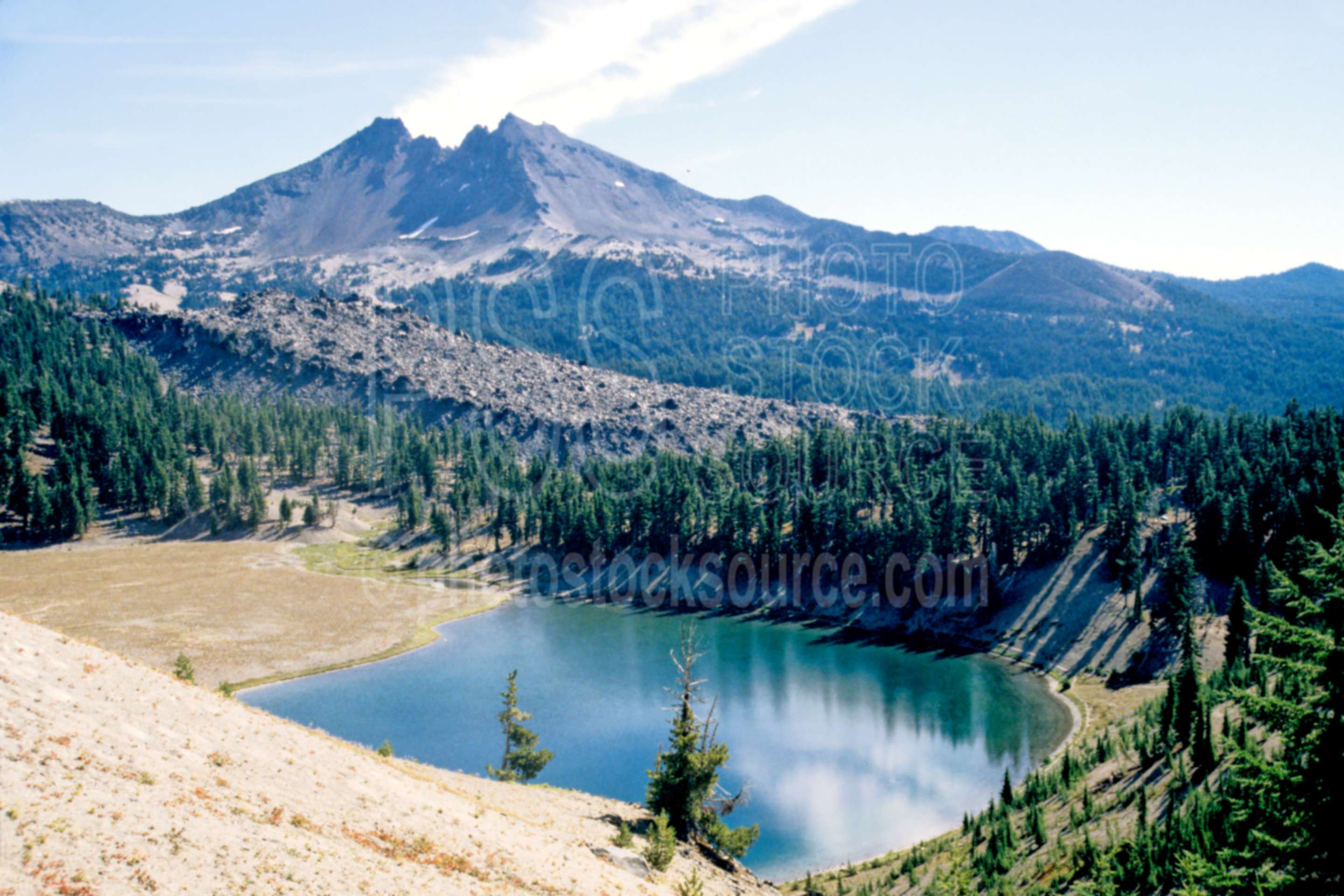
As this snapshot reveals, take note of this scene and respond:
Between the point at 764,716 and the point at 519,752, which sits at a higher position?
the point at 519,752

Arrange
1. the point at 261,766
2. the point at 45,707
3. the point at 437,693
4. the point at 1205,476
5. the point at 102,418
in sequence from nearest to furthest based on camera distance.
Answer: the point at 45,707, the point at 261,766, the point at 437,693, the point at 1205,476, the point at 102,418

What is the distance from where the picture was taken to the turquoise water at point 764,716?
64.5 metres

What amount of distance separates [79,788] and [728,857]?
31494mm

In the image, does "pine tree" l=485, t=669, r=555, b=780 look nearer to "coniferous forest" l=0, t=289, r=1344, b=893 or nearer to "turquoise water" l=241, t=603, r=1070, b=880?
"turquoise water" l=241, t=603, r=1070, b=880

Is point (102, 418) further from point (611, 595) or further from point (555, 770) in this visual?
point (555, 770)

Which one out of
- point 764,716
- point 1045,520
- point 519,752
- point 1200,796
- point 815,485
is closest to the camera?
point 1200,796

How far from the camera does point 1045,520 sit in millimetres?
121250

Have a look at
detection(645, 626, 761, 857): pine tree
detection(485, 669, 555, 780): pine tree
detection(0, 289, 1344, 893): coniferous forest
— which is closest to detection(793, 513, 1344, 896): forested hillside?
detection(0, 289, 1344, 893): coniferous forest

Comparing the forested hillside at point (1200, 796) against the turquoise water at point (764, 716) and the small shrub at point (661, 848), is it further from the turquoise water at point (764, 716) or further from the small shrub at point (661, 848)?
the small shrub at point (661, 848)

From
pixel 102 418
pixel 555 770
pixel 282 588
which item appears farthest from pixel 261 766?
pixel 102 418

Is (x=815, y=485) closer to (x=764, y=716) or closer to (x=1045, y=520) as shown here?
(x=1045, y=520)

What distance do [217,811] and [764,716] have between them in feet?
213

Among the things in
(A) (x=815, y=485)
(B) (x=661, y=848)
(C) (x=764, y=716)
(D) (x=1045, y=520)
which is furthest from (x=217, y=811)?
(A) (x=815, y=485)

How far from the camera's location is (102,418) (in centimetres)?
18312
